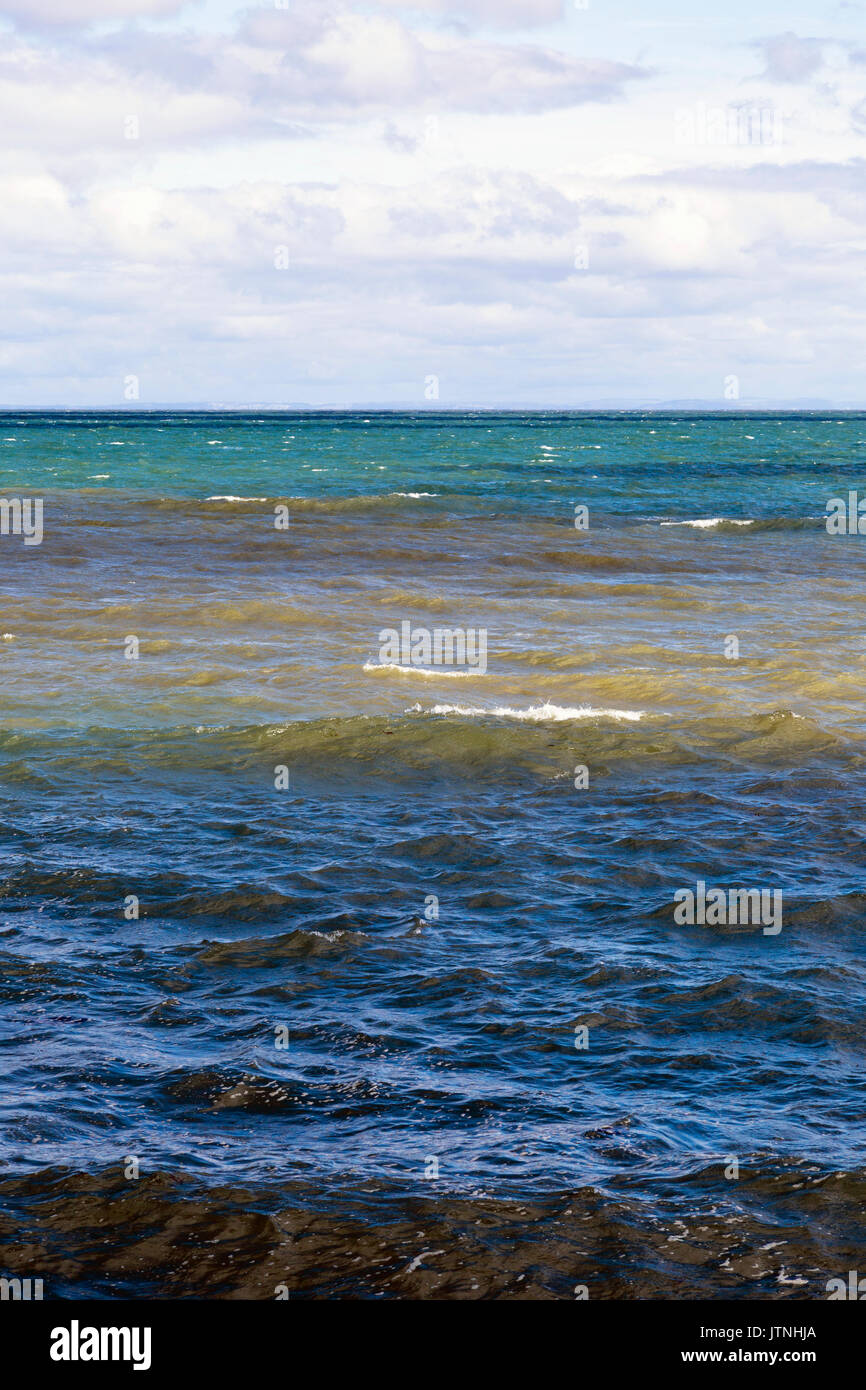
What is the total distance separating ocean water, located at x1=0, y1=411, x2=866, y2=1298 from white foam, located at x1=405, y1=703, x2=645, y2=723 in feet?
0.32

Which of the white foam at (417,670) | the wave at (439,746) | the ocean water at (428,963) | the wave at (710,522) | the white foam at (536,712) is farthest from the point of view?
the wave at (710,522)

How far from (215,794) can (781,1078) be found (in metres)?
7.76

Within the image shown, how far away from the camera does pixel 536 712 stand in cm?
1822

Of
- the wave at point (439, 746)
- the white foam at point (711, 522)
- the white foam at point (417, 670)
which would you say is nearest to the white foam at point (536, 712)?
the wave at point (439, 746)

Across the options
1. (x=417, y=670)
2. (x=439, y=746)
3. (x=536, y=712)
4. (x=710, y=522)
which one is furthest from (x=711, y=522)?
(x=439, y=746)

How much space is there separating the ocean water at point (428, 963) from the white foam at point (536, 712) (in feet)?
0.32

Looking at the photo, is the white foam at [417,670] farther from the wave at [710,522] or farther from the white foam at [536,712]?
the wave at [710,522]

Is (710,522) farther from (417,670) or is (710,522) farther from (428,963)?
(428,963)

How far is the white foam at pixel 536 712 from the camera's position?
18.0m

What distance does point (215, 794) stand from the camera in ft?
47.6

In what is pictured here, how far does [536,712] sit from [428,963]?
847 cm

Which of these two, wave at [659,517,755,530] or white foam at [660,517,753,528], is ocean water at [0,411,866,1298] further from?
white foam at [660,517,753,528]
